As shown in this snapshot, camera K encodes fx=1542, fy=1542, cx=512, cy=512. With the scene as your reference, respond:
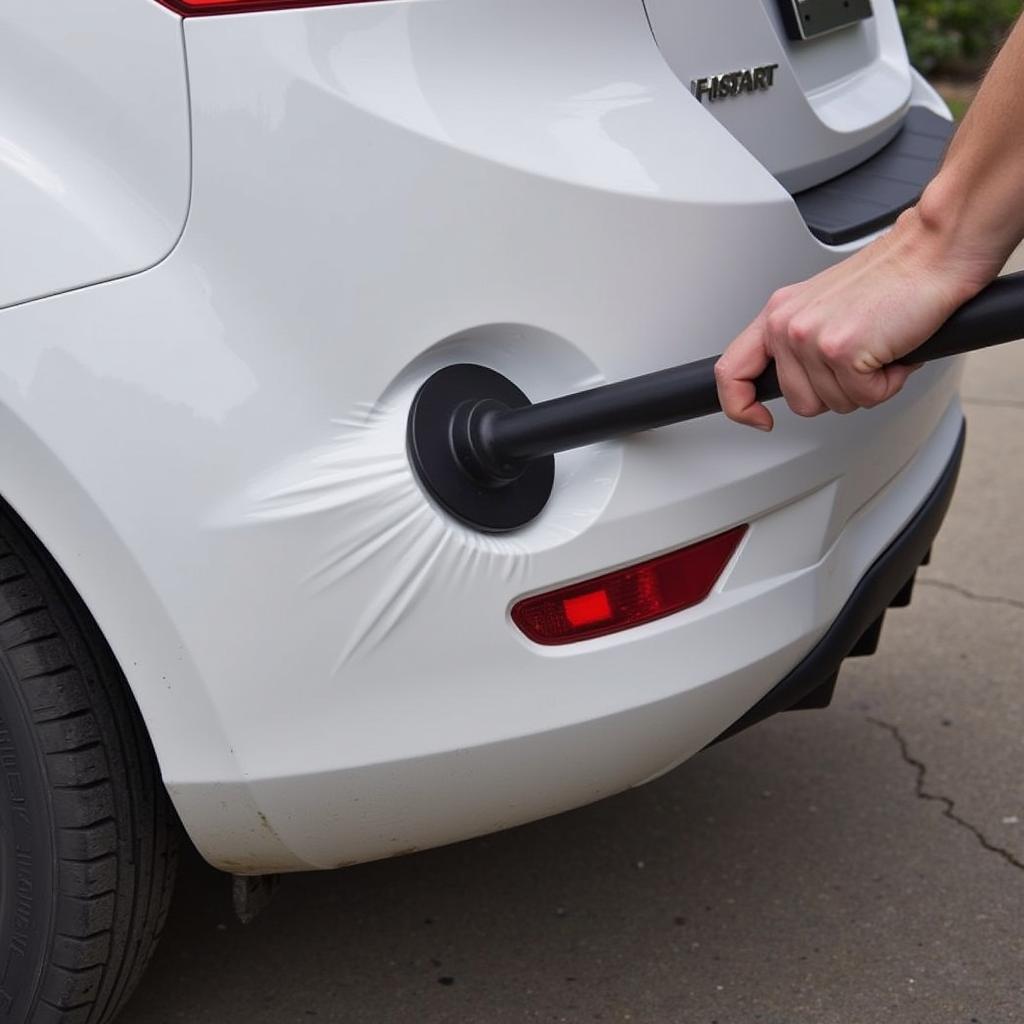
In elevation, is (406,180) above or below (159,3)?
below

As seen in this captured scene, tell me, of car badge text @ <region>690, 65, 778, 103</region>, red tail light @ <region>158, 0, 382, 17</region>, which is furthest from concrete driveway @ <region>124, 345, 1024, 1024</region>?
red tail light @ <region>158, 0, 382, 17</region>

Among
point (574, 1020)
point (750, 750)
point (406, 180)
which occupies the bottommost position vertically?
point (750, 750)

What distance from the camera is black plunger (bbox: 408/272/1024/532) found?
1521 mm

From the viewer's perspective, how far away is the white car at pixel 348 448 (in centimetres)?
146

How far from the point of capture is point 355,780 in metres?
1.56

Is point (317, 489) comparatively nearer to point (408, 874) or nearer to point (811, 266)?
point (811, 266)

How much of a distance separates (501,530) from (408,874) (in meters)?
0.97

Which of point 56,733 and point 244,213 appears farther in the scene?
point 56,733

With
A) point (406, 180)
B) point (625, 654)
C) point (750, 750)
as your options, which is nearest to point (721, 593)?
point (625, 654)

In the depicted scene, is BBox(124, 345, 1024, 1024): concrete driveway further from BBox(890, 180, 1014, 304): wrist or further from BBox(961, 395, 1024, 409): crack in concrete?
BBox(961, 395, 1024, 409): crack in concrete

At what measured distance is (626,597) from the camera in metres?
1.61

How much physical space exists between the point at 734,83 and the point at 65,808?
1097 mm

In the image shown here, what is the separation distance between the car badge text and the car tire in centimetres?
88

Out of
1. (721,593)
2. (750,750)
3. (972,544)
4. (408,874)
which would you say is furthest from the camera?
(972,544)
